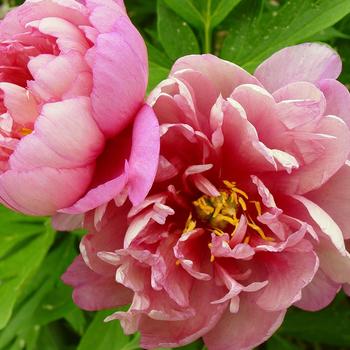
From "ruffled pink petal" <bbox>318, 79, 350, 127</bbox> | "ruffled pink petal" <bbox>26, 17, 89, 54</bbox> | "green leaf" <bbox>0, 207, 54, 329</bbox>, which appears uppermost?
"ruffled pink petal" <bbox>26, 17, 89, 54</bbox>

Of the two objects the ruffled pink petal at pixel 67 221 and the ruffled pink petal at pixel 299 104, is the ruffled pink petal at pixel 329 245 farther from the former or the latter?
the ruffled pink petal at pixel 67 221

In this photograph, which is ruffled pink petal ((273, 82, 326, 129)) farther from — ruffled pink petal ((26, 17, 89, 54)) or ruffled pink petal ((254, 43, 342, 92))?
ruffled pink petal ((26, 17, 89, 54))

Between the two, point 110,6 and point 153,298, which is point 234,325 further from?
point 110,6

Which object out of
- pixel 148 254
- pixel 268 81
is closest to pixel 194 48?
pixel 268 81

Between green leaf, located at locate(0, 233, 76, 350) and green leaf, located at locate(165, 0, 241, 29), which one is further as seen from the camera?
green leaf, located at locate(0, 233, 76, 350)

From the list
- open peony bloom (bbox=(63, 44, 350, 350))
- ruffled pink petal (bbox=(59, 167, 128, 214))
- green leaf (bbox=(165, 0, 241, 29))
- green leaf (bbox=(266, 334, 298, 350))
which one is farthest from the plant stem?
green leaf (bbox=(266, 334, 298, 350))

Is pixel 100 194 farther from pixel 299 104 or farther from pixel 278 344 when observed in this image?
pixel 278 344

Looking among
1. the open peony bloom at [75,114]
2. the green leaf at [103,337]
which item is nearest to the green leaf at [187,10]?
the open peony bloom at [75,114]

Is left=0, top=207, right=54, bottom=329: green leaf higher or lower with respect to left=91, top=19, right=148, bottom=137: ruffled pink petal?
lower
